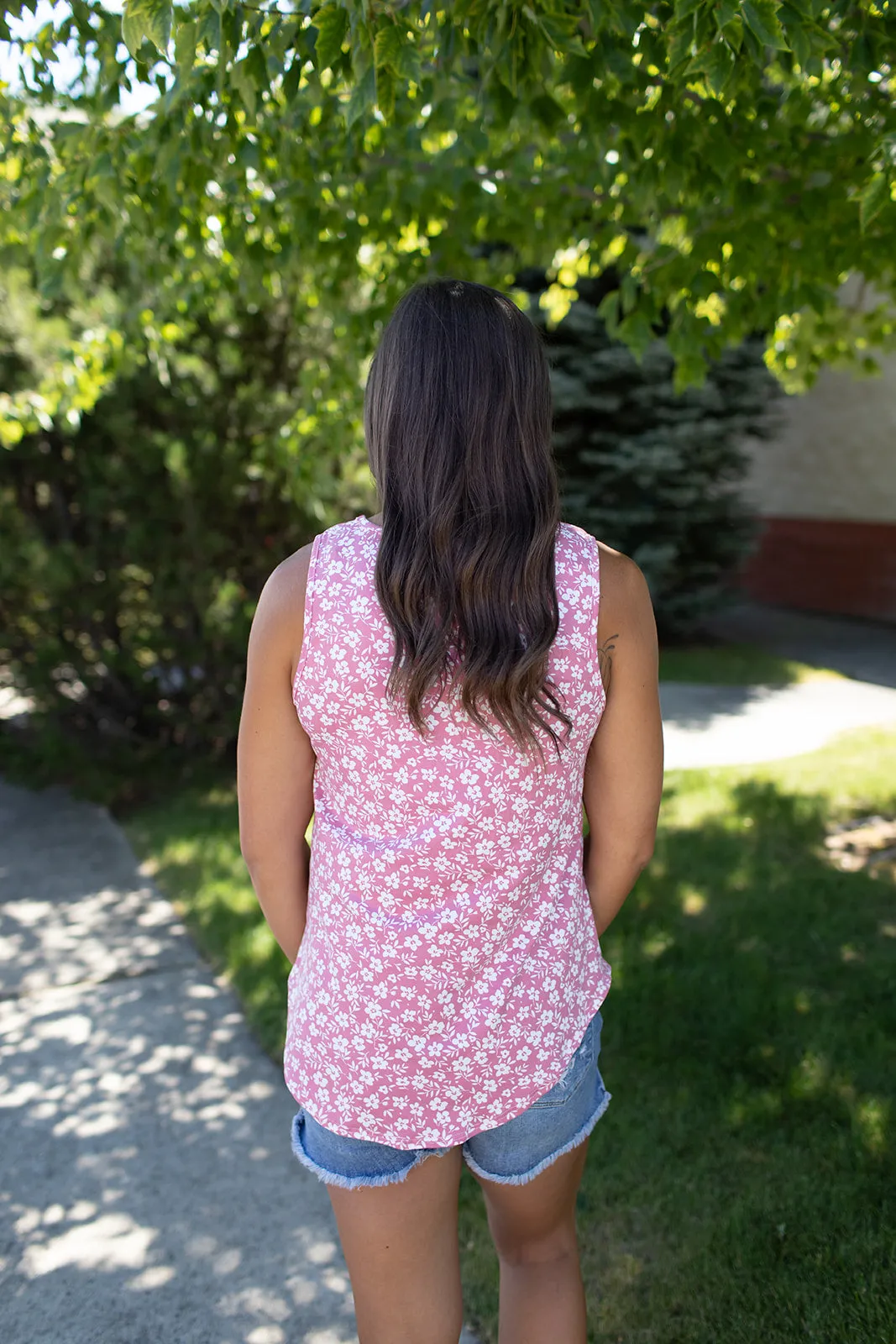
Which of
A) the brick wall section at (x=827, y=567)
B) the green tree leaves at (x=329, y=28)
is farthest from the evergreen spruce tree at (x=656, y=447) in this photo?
the green tree leaves at (x=329, y=28)

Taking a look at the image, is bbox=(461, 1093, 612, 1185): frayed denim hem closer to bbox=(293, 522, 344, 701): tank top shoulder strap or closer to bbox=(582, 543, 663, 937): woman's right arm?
bbox=(582, 543, 663, 937): woman's right arm

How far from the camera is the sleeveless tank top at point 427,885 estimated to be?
1.46 m

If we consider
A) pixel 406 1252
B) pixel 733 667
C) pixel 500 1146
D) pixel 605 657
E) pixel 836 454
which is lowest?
pixel 733 667

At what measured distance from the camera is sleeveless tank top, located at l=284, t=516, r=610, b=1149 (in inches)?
57.3

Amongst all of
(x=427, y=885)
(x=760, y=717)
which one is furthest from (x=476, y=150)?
(x=760, y=717)

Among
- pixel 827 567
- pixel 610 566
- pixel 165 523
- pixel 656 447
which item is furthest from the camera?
pixel 827 567

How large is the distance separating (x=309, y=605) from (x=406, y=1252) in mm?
945

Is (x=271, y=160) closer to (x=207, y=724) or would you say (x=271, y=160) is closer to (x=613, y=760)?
(x=613, y=760)

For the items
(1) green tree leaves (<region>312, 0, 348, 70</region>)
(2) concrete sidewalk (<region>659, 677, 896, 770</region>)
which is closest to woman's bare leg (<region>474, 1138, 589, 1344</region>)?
(1) green tree leaves (<region>312, 0, 348, 70</region>)

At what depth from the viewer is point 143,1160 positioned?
3.08 meters

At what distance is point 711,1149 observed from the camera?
9.82ft

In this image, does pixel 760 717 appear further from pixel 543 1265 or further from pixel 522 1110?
pixel 522 1110

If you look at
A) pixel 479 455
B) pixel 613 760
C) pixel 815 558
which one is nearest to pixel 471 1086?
pixel 613 760

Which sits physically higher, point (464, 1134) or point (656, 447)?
point (464, 1134)
